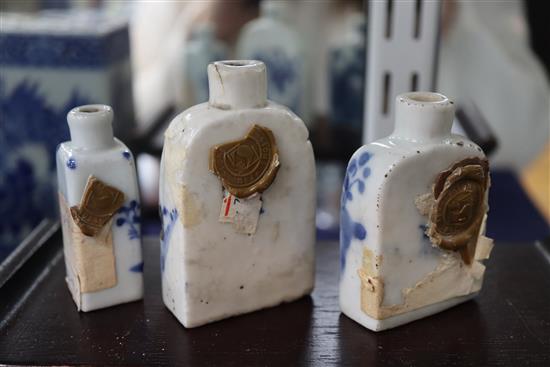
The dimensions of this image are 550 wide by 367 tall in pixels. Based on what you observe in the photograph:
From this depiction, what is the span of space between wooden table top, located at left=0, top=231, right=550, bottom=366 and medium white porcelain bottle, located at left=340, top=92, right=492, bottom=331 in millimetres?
27

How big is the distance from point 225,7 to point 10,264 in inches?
41.4

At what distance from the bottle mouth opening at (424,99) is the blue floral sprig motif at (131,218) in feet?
0.83

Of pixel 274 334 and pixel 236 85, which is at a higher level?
pixel 236 85

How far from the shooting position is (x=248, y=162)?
55 centimetres

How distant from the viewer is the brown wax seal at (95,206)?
0.57m

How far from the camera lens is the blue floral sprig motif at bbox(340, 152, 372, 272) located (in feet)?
1.80

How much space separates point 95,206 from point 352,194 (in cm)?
22

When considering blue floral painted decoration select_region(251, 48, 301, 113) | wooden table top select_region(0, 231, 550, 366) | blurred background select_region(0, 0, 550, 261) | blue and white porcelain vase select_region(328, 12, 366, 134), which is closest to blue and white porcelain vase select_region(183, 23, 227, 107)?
blurred background select_region(0, 0, 550, 261)

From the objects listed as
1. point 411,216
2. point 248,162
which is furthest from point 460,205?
Answer: point 248,162

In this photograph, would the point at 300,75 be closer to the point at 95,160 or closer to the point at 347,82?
the point at 347,82

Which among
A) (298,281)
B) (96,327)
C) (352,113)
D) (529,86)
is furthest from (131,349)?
(529,86)

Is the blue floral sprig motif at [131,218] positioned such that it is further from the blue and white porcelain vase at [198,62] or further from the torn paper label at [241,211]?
the blue and white porcelain vase at [198,62]

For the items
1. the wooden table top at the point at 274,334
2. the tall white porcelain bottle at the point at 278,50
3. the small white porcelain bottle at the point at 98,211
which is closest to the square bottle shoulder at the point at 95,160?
the small white porcelain bottle at the point at 98,211

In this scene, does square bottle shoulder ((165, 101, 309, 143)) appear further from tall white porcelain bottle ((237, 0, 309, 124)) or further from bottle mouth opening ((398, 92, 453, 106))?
tall white porcelain bottle ((237, 0, 309, 124))
